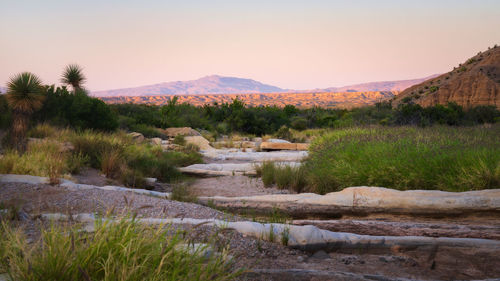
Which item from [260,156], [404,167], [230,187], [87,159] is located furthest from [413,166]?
[87,159]

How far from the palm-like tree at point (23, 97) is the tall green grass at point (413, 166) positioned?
354 inches

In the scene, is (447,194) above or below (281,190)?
above

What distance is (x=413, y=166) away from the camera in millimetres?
6902

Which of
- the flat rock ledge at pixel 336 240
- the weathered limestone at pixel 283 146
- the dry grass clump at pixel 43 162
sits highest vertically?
the dry grass clump at pixel 43 162

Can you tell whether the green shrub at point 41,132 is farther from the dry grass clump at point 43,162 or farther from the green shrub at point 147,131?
the green shrub at point 147,131

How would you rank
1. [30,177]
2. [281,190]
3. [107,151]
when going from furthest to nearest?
1. [107,151]
2. [281,190]
3. [30,177]

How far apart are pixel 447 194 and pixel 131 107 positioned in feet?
85.7

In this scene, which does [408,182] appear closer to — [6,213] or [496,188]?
[496,188]

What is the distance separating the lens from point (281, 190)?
877 centimetres

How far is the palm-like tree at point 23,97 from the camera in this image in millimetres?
11375

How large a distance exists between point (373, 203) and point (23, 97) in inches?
443

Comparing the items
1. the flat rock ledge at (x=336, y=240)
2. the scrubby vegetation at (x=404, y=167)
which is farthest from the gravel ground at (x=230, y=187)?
the flat rock ledge at (x=336, y=240)

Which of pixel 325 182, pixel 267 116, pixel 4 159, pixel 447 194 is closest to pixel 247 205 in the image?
pixel 325 182

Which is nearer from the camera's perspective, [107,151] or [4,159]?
[4,159]
